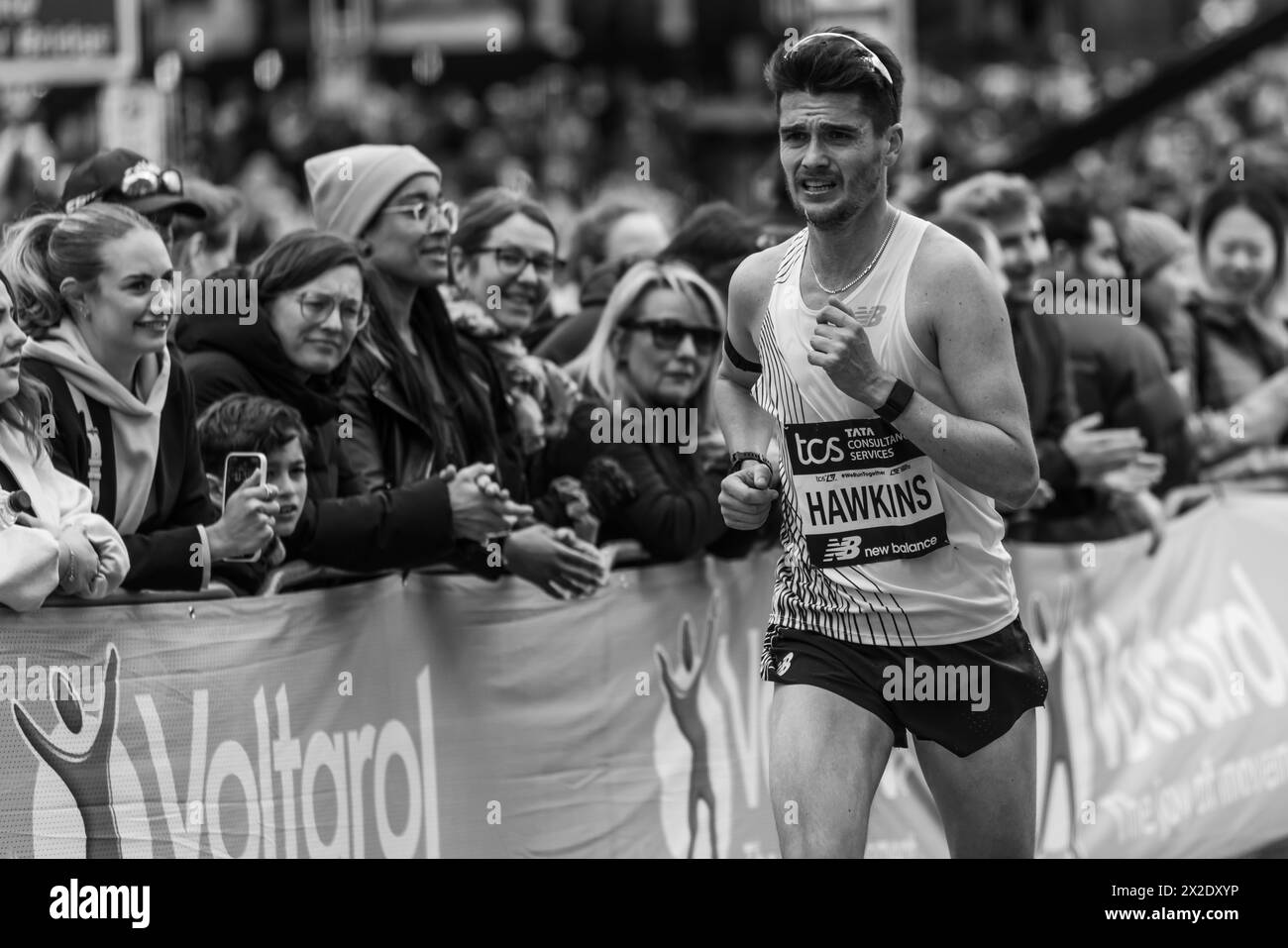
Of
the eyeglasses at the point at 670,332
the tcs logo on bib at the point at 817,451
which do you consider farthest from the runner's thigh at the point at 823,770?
the eyeglasses at the point at 670,332

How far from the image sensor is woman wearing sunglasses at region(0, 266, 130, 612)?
4.98 m

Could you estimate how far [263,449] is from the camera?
5957 millimetres

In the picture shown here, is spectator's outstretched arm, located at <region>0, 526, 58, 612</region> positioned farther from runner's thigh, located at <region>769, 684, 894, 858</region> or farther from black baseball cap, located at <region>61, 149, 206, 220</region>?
black baseball cap, located at <region>61, 149, 206, 220</region>

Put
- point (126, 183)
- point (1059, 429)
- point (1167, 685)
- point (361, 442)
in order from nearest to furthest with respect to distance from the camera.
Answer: point (361, 442) → point (126, 183) → point (1059, 429) → point (1167, 685)

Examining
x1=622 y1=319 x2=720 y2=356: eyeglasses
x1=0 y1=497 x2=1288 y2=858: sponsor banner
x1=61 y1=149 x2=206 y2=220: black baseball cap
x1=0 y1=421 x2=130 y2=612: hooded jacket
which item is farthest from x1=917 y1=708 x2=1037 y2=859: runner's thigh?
x1=61 y1=149 x2=206 y2=220: black baseball cap

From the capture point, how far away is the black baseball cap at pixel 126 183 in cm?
658

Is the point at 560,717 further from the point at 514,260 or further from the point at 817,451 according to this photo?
the point at 817,451

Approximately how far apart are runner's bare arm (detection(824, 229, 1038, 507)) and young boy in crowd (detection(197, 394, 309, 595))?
1.71 m

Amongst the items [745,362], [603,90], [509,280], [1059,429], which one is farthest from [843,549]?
[603,90]

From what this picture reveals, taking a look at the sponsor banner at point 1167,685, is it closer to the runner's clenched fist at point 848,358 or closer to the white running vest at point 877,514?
the white running vest at point 877,514

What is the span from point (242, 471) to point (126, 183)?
127 cm
